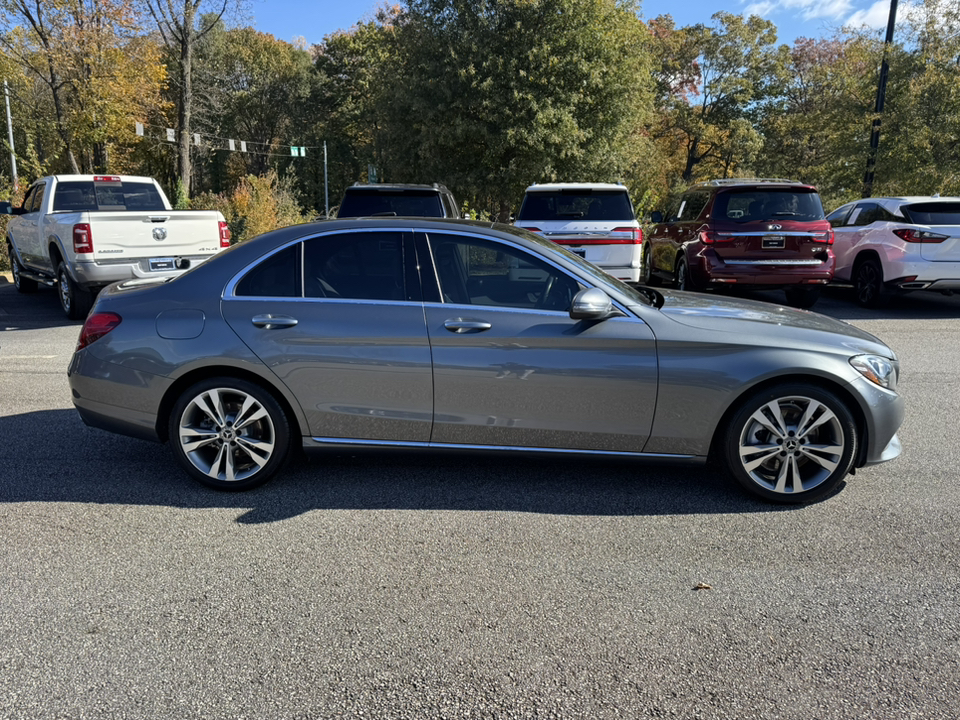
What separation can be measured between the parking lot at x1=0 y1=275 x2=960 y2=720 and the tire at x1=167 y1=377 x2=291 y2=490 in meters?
0.15

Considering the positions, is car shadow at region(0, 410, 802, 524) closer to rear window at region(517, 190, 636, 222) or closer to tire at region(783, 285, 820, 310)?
rear window at region(517, 190, 636, 222)

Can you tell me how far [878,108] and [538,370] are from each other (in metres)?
18.1

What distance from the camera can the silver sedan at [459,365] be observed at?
14.3ft

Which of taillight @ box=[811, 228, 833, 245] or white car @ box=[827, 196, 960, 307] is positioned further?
white car @ box=[827, 196, 960, 307]

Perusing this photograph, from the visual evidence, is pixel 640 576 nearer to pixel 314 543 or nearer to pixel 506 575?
pixel 506 575

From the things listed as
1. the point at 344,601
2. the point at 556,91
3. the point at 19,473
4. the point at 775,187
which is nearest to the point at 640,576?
the point at 344,601

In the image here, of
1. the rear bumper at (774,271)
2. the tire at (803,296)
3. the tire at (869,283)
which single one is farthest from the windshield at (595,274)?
the tire at (869,283)

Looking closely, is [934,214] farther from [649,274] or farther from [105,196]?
[105,196]

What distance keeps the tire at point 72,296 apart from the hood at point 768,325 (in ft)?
29.6

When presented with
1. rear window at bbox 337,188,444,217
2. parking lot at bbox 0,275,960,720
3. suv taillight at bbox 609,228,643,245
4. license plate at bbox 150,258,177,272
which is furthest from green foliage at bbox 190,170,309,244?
parking lot at bbox 0,275,960,720

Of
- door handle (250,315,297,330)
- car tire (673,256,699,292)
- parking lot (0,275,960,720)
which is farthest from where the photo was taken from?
car tire (673,256,699,292)

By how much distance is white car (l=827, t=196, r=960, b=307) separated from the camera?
11234 mm

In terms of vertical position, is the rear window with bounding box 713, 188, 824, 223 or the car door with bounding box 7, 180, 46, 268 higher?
the rear window with bounding box 713, 188, 824, 223

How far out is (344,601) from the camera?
11.1 feet
